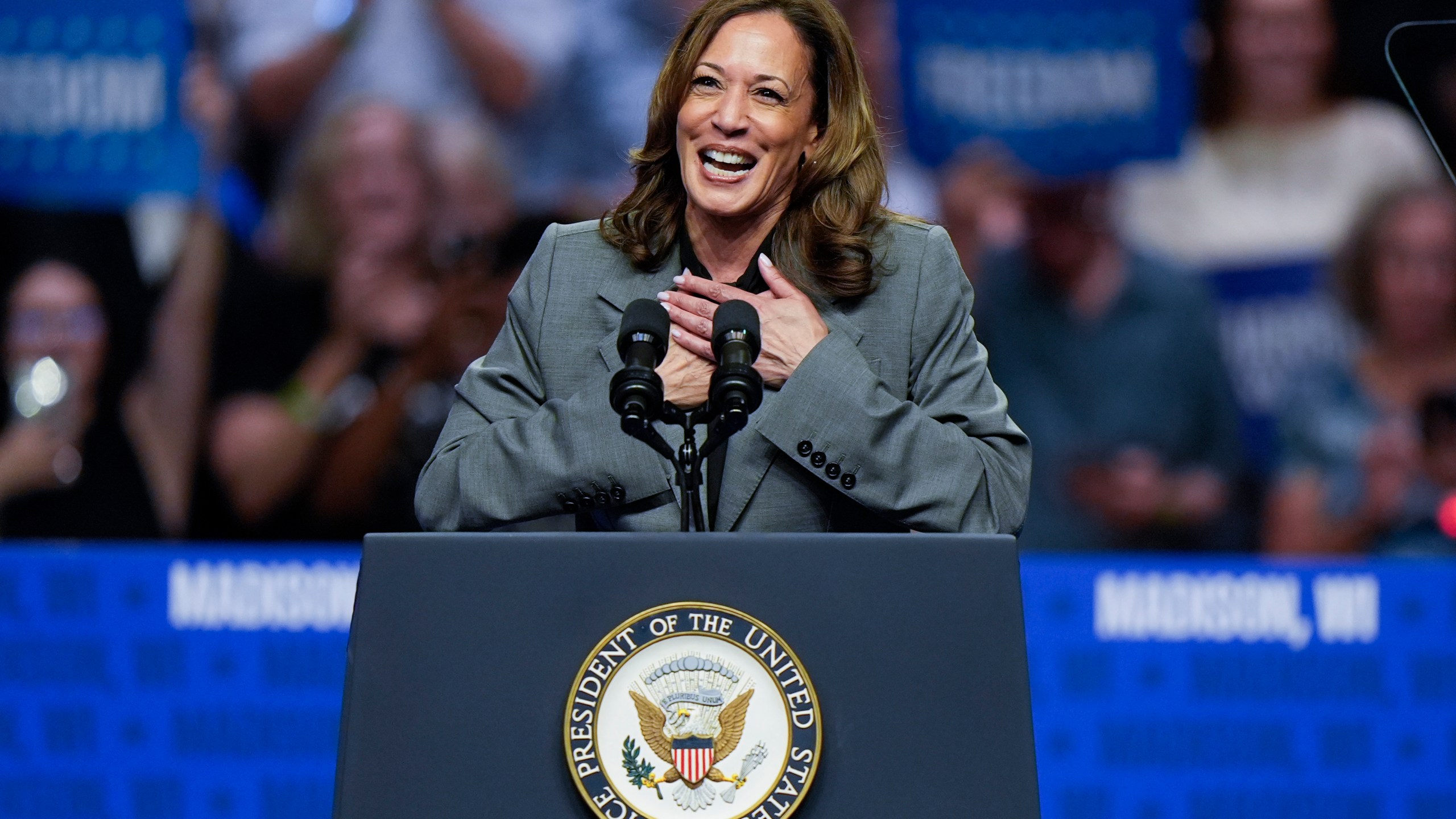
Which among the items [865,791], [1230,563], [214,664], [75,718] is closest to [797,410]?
[865,791]

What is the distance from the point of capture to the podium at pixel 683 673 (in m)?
1.14

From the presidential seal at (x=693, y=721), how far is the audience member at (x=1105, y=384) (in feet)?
8.67

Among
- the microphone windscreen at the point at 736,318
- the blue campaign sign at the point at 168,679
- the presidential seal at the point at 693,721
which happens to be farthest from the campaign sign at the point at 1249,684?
the presidential seal at the point at 693,721

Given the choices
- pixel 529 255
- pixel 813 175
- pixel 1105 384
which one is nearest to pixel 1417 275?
pixel 1105 384

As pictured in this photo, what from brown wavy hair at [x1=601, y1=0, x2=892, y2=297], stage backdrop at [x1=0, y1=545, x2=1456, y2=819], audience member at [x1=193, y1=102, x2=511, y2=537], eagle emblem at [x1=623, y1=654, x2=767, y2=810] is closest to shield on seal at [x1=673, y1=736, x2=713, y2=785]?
eagle emblem at [x1=623, y1=654, x2=767, y2=810]

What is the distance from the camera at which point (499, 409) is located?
1625 mm

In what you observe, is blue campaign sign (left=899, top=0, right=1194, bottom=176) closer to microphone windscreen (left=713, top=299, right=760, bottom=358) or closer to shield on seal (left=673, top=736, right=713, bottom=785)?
microphone windscreen (left=713, top=299, right=760, bottom=358)

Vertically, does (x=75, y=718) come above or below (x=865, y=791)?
above

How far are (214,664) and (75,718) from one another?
389 millimetres

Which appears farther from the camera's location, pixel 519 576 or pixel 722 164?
pixel 722 164

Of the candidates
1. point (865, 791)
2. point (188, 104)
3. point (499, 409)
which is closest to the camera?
point (865, 791)

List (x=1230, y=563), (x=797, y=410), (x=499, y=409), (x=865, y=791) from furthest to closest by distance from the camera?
(x=1230, y=563)
(x=499, y=409)
(x=797, y=410)
(x=865, y=791)

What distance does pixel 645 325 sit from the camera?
1.32 metres

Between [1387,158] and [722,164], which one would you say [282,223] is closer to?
[722,164]
